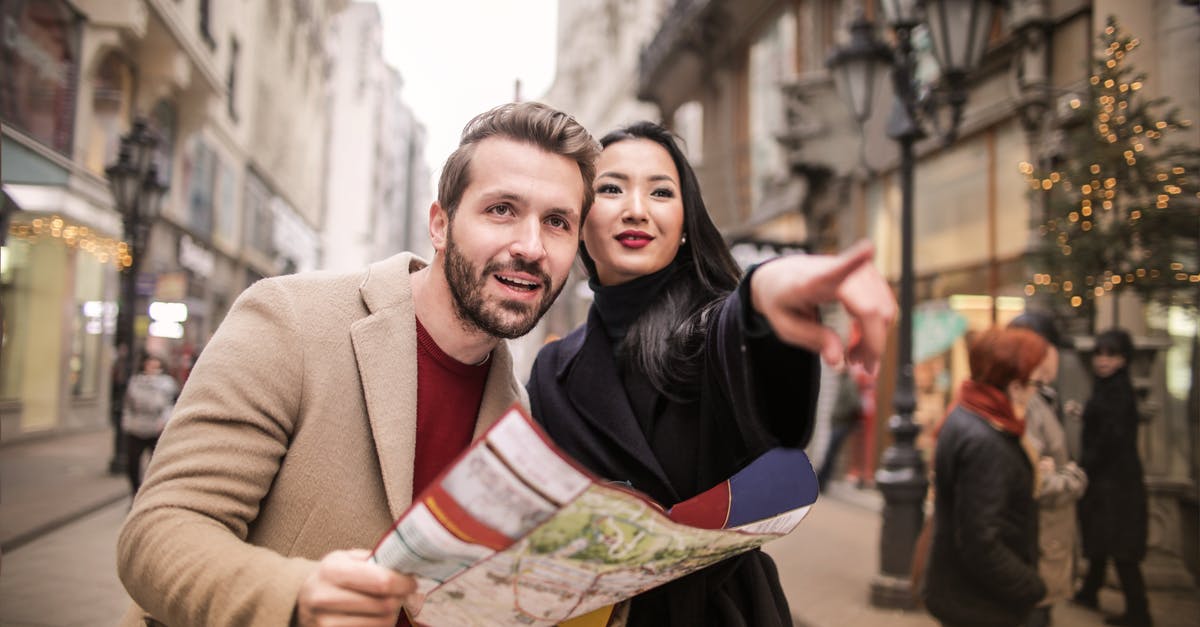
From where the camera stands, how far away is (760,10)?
666 inches

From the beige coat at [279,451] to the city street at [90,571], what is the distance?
0.79 metres

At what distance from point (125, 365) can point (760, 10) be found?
12.8m

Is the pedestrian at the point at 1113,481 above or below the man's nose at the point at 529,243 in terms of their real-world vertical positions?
below

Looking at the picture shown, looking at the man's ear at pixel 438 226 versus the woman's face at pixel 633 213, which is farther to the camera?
the woman's face at pixel 633 213

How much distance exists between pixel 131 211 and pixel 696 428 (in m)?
9.58

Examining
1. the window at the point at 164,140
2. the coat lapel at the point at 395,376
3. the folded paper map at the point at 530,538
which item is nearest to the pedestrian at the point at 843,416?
the window at the point at 164,140

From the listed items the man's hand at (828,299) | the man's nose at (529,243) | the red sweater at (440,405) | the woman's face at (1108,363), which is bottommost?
the red sweater at (440,405)

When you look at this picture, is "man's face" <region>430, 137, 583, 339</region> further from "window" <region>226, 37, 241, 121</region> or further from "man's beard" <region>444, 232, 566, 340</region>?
"window" <region>226, 37, 241, 121</region>

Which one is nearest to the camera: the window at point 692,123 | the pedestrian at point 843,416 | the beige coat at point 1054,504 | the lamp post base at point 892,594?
the beige coat at point 1054,504

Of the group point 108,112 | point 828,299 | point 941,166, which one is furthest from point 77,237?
point 941,166

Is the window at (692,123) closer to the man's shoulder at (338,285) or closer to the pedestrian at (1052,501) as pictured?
the pedestrian at (1052,501)

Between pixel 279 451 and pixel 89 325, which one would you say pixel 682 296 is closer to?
pixel 279 451

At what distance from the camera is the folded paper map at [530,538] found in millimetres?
904

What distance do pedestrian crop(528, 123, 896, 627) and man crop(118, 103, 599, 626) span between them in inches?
9.5
